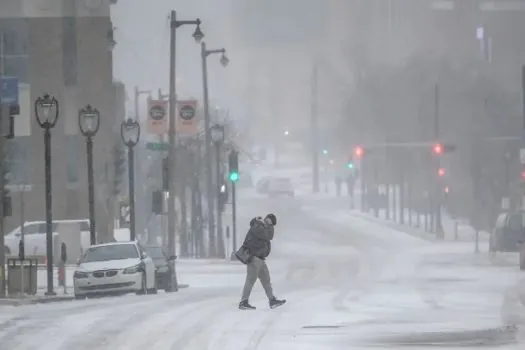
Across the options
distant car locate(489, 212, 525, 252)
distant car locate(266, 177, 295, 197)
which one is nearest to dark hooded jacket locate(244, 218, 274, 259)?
distant car locate(489, 212, 525, 252)

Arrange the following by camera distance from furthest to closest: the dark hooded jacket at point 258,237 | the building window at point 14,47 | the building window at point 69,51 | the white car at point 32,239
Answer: the building window at point 69,51 < the building window at point 14,47 < the white car at point 32,239 < the dark hooded jacket at point 258,237

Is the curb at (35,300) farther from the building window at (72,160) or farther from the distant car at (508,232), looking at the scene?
the building window at (72,160)

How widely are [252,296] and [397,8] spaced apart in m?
145

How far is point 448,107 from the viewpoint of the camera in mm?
124062

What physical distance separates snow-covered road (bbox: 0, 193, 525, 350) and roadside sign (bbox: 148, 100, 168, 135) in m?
5.25

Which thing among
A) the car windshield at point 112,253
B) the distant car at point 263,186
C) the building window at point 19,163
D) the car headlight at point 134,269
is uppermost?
the building window at point 19,163

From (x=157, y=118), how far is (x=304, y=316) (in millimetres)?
27811

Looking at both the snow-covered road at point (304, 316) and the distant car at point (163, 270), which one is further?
the distant car at point (163, 270)

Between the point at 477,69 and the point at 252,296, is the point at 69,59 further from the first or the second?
the point at 477,69

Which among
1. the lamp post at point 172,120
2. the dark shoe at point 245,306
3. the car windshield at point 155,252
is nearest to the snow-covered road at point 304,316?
the dark shoe at point 245,306

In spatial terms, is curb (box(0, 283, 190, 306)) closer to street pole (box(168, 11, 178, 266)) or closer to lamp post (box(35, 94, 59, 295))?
lamp post (box(35, 94, 59, 295))

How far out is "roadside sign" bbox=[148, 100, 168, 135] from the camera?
5444cm

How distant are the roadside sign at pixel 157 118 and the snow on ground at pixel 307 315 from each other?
17.2 ft

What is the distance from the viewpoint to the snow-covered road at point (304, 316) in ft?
74.5
